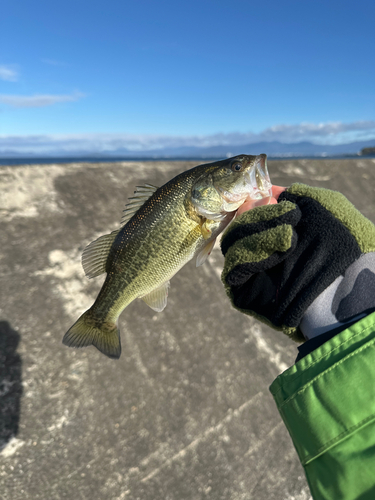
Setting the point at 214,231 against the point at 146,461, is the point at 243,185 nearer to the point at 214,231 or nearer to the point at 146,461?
the point at 214,231

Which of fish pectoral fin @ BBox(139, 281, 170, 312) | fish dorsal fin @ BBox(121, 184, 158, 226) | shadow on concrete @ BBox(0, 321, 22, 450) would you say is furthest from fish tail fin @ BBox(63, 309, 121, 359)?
shadow on concrete @ BBox(0, 321, 22, 450)

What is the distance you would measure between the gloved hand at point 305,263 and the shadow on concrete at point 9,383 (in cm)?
184

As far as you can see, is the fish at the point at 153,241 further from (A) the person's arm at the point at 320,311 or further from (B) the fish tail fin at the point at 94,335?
(A) the person's arm at the point at 320,311

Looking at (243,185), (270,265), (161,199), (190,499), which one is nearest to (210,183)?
(243,185)

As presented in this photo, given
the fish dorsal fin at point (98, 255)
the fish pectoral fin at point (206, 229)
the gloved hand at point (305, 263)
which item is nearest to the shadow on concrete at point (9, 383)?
the fish dorsal fin at point (98, 255)

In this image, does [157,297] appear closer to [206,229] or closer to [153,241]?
[153,241]

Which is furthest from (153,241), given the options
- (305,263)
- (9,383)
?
A: (9,383)

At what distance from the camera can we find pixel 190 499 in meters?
2.43

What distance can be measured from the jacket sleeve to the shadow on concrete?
6.60 ft

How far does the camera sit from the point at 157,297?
6.79 feet

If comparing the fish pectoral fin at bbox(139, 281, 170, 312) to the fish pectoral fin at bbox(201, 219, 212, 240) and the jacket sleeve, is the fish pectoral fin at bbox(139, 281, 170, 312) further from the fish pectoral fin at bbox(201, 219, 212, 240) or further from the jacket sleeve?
the jacket sleeve

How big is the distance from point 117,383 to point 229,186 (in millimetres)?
1761

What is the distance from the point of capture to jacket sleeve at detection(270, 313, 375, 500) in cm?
99

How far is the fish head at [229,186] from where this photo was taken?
196 cm
